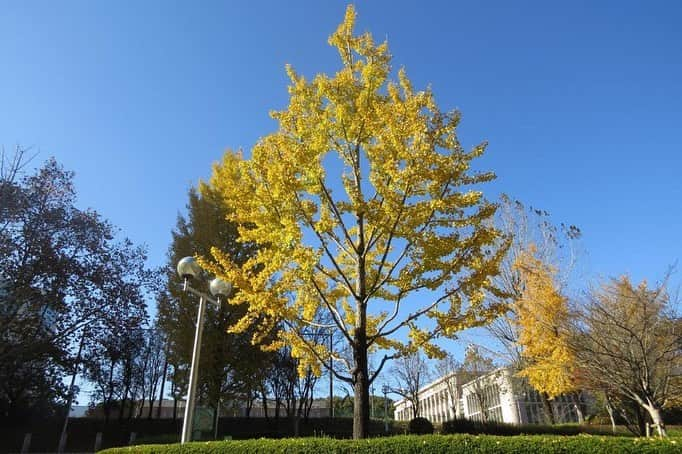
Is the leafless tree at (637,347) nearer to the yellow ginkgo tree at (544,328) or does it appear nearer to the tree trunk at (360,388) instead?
the yellow ginkgo tree at (544,328)

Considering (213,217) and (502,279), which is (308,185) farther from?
(502,279)

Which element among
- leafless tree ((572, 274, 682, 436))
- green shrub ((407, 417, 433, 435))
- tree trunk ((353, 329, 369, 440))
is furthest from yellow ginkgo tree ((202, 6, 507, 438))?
green shrub ((407, 417, 433, 435))

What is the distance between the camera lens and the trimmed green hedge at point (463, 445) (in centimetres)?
491

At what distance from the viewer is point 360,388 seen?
20.0 ft

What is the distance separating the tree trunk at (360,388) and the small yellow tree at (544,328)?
5.71 m

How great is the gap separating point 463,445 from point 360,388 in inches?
62.6

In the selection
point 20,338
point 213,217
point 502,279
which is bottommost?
point 20,338

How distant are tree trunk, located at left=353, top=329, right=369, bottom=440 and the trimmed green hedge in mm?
440

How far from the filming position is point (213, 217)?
15.1 m

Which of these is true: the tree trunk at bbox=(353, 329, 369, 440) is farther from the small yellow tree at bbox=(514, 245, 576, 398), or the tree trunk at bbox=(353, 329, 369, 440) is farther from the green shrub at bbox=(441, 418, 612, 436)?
the green shrub at bbox=(441, 418, 612, 436)

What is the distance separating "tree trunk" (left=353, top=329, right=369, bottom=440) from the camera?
599 cm

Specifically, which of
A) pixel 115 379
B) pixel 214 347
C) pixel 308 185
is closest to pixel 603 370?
pixel 308 185

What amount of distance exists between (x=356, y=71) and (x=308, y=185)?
2589 millimetres

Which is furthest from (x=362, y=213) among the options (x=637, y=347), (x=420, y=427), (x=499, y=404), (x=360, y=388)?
(x=499, y=404)
